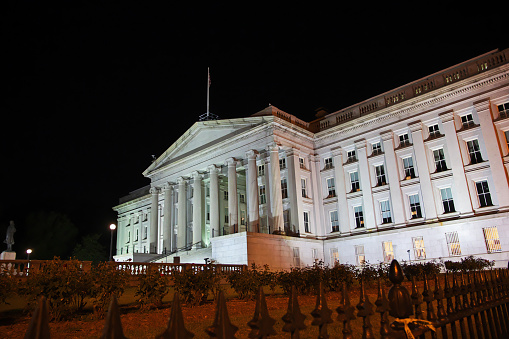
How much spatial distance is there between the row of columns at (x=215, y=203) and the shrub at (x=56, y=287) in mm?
25247

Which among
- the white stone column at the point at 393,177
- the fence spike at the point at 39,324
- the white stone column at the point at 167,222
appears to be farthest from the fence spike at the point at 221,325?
the white stone column at the point at 167,222

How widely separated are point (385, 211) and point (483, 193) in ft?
28.7

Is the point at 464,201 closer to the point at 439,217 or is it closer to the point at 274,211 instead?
the point at 439,217

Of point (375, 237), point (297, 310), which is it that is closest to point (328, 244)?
point (375, 237)

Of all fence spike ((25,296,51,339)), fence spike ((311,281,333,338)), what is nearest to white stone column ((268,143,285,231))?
fence spike ((311,281,333,338))

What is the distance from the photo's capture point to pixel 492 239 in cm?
2922

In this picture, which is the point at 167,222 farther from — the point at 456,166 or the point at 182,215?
the point at 456,166

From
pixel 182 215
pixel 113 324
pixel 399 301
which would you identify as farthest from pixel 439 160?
pixel 113 324

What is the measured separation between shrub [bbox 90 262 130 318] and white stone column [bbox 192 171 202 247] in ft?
100

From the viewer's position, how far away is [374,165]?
1499 inches

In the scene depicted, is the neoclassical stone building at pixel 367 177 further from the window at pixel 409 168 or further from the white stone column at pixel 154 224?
the white stone column at pixel 154 224

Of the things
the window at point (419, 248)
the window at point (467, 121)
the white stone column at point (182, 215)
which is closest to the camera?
the window at point (467, 121)

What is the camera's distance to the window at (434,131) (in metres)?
34.3

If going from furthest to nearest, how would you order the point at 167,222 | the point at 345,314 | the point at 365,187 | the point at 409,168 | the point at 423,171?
the point at 167,222 < the point at 365,187 < the point at 409,168 < the point at 423,171 < the point at 345,314
